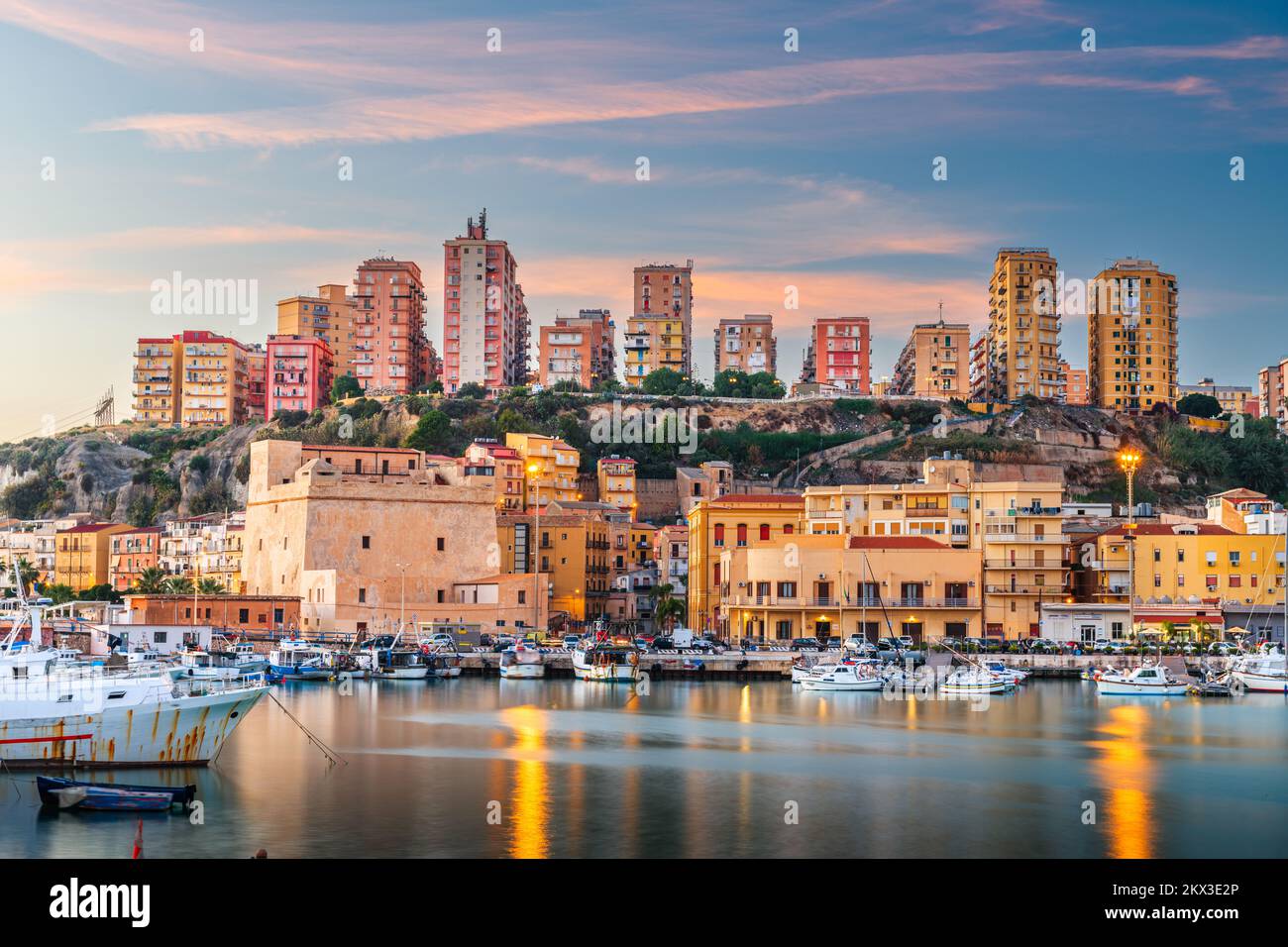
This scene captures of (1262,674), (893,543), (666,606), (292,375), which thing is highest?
(292,375)

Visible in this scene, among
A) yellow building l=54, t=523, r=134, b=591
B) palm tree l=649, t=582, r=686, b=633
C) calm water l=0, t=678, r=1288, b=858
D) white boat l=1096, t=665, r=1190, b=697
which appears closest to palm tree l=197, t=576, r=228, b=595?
yellow building l=54, t=523, r=134, b=591

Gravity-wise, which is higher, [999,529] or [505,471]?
[505,471]

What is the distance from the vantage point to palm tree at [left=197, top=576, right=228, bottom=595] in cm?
6617

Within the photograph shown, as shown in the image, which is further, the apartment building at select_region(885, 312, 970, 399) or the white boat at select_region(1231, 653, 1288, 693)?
the apartment building at select_region(885, 312, 970, 399)

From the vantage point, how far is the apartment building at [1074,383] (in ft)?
362

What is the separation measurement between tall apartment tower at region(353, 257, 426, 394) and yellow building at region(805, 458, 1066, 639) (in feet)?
174

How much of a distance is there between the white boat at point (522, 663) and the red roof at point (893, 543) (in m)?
12.4

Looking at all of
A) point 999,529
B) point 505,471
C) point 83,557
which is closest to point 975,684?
point 999,529

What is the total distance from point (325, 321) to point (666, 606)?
184ft

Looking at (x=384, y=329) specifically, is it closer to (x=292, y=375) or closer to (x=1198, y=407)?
(x=292, y=375)

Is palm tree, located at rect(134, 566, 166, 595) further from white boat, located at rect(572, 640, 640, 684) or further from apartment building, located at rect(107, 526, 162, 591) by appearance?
white boat, located at rect(572, 640, 640, 684)

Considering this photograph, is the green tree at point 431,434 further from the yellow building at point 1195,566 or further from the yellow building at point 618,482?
the yellow building at point 1195,566

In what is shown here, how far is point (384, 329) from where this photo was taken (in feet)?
356

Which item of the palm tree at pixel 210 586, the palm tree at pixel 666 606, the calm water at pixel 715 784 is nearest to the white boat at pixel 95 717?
the calm water at pixel 715 784
